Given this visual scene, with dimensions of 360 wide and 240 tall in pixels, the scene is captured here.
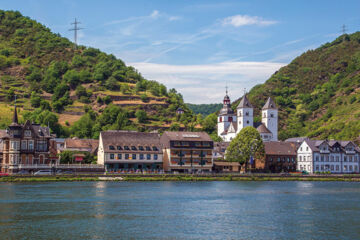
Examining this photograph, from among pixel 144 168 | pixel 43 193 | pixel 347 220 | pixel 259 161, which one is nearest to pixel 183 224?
pixel 347 220

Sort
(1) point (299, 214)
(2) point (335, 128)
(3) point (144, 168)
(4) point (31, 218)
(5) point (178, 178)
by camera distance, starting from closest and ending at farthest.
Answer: (4) point (31, 218)
(1) point (299, 214)
(5) point (178, 178)
(3) point (144, 168)
(2) point (335, 128)

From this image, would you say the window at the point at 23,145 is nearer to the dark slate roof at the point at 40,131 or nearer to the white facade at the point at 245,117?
the dark slate roof at the point at 40,131

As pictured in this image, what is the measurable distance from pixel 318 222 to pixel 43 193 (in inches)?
1561

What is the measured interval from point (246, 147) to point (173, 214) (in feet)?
228

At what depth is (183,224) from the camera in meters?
49.4

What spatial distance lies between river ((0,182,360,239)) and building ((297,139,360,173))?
55370 millimetres

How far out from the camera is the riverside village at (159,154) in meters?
109

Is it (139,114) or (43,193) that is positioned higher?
(139,114)

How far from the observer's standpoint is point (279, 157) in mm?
137250

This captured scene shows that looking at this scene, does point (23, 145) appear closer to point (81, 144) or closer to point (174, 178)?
point (174, 178)

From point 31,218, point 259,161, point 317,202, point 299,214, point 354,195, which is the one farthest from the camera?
point 259,161

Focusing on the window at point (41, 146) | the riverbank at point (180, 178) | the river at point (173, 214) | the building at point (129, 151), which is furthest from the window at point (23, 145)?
the river at point (173, 214)

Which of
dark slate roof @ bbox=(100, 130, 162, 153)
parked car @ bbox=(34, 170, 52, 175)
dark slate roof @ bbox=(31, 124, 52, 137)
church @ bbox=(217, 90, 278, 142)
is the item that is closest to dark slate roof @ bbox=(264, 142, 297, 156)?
dark slate roof @ bbox=(100, 130, 162, 153)

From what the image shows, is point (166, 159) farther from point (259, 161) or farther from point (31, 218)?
point (31, 218)
